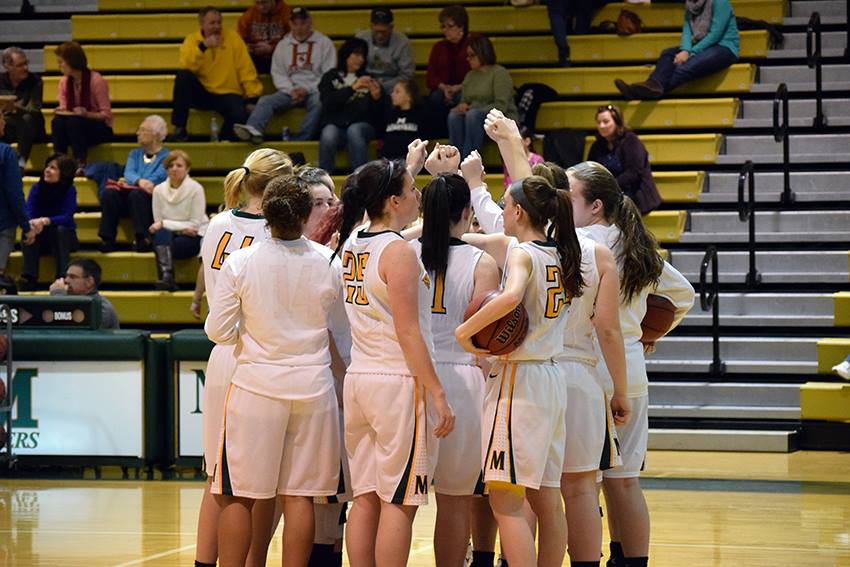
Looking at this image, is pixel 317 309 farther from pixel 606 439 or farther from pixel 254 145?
pixel 254 145

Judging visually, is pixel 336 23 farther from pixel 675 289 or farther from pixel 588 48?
pixel 675 289

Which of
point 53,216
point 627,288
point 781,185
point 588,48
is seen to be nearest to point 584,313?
point 627,288

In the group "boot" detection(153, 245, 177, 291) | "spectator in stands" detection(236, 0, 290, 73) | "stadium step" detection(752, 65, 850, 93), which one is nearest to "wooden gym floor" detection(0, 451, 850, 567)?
"boot" detection(153, 245, 177, 291)

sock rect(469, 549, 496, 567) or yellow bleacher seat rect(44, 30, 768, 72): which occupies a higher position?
yellow bleacher seat rect(44, 30, 768, 72)

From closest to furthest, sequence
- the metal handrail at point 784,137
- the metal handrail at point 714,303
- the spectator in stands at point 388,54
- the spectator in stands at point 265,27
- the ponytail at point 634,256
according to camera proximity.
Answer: the ponytail at point 634,256
the metal handrail at point 714,303
the metal handrail at point 784,137
the spectator in stands at point 388,54
the spectator in stands at point 265,27

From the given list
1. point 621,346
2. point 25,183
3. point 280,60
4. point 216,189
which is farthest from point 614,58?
point 621,346

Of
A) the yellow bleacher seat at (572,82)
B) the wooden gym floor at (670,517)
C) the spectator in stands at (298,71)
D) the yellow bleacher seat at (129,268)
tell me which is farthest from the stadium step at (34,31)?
the wooden gym floor at (670,517)

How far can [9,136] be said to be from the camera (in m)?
12.9

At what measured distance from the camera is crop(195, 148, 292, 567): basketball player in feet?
16.1

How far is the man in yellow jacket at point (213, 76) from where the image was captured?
12641 millimetres

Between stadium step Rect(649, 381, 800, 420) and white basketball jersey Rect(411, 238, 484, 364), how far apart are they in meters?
5.29

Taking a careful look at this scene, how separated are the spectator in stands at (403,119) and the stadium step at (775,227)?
97.9 inches

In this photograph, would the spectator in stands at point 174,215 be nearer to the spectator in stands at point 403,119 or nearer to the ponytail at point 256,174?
the spectator in stands at point 403,119

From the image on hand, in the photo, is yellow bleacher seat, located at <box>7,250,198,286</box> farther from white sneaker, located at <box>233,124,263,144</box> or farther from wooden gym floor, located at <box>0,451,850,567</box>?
wooden gym floor, located at <box>0,451,850,567</box>
